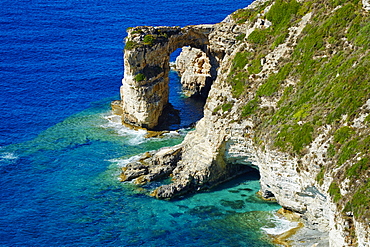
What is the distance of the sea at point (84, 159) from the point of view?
222 ft

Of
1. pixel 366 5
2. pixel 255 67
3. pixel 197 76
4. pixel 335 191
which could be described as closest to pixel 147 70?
pixel 197 76

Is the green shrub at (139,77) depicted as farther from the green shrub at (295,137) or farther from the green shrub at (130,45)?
the green shrub at (295,137)

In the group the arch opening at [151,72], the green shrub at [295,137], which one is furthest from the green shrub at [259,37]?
the arch opening at [151,72]

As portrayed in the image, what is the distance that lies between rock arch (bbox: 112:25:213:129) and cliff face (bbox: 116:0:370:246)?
13.4m

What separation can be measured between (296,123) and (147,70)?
35.9 meters

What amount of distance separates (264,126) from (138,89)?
30.0 m

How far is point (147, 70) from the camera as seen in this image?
94.6 m

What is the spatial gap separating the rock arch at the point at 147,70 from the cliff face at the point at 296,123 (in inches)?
527

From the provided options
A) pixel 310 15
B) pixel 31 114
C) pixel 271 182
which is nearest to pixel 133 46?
pixel 31 114

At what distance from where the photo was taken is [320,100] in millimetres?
64625

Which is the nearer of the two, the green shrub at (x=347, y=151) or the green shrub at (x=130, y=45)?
the green shrub at (x=347, y=151)

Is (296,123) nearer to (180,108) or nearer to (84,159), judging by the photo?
(84,159)

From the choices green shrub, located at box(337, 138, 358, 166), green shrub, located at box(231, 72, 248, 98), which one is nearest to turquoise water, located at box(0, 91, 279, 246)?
green shrub, located at box(231, 72, 248, 98)

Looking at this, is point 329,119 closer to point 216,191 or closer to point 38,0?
point 216,191
